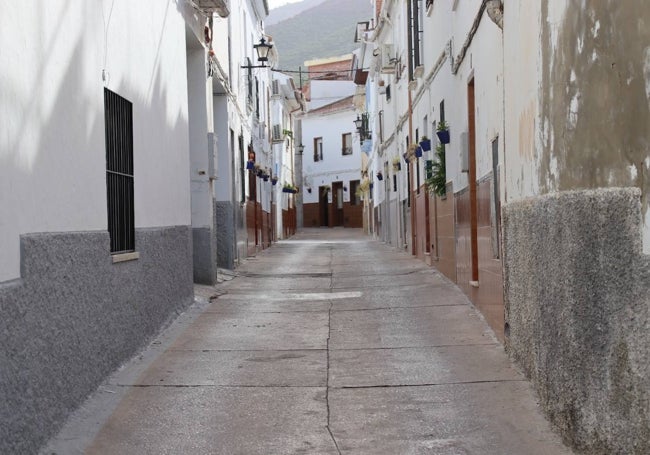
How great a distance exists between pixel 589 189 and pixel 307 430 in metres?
2.20

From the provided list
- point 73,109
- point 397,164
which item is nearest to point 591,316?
point 73,109

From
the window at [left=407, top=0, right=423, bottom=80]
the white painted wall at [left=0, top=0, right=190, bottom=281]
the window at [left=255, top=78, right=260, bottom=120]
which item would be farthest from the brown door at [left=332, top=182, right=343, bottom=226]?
the white painted wall at [left=0, top=0, right=190, bottom=281]

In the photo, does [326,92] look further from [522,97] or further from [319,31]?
[319,31]

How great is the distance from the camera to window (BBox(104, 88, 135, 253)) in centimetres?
651

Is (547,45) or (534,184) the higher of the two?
(547,45)

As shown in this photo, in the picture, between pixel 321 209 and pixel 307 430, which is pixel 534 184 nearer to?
pixel 307 430

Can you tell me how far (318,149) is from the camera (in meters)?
50.5

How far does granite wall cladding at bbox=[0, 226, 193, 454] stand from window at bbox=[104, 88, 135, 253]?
0.21 meters

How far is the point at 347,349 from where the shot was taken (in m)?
7.12

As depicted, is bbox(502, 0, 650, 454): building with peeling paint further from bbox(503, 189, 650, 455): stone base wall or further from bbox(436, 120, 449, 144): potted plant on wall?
bbox(436, 120, 449, 144): potted plant on wall

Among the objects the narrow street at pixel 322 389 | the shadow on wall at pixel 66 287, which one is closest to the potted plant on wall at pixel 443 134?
the narrow street at pixel 322 389

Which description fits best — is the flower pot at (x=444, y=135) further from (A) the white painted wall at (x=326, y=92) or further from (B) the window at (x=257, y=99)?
(A) the white painted wall at (x=326, y=92)

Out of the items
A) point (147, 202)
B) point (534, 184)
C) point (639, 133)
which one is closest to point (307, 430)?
point (534, 184)

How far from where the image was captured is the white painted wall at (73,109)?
4.23 meters
